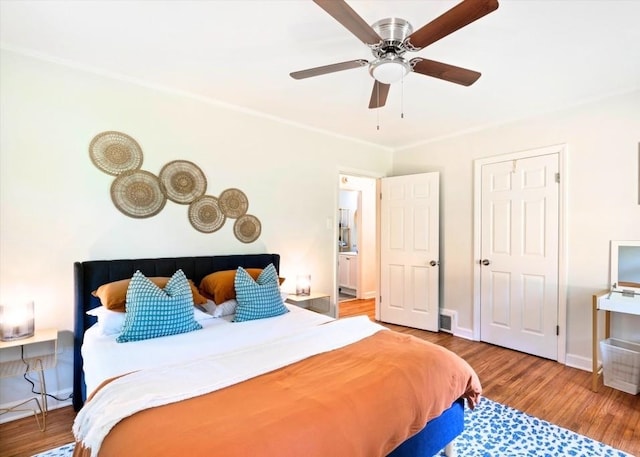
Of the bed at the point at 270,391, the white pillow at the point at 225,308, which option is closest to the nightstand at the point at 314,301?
the white pillow at the point at 225,308

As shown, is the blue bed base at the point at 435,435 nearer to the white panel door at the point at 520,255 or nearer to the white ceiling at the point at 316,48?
the white panel door at the point at 520,255

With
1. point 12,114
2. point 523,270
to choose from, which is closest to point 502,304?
point 523,270

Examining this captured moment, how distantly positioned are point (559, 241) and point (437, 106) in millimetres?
1817

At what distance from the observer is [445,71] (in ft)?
6.38

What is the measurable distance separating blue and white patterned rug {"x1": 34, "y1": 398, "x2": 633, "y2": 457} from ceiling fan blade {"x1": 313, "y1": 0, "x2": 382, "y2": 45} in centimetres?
244

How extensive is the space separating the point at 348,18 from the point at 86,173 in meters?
2.26

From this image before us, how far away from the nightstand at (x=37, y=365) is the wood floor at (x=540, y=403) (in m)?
0.08

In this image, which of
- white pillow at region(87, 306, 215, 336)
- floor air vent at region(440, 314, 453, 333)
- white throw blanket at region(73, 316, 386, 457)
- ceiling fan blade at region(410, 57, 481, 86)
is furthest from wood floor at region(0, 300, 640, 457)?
ceiling fan blade at region(410, 57, 481, 86)

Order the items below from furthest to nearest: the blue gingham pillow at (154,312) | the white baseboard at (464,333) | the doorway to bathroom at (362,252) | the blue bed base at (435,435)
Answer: the doorway to bathroom at (362,252)
the white baseboard at (464,333)
the blue gingham pillow at (154,312)
the blue bed base at (435,435)

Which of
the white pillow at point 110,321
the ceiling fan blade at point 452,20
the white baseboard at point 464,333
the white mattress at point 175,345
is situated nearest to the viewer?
the ceiling fan blade at point 452,20

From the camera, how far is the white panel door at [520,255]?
329 centimetres

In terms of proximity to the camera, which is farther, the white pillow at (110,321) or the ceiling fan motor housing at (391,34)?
the white pillow at (110,321)

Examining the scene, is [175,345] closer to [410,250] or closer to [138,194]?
[138,194]

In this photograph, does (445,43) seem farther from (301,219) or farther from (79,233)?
(79,233)
